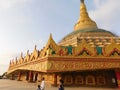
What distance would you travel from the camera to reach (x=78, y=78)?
18984 mm

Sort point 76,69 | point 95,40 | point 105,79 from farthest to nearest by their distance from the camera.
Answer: point 95,40 < point 105,79 < point 76,69

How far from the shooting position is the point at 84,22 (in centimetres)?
3541

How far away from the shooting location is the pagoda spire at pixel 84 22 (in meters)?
34.5

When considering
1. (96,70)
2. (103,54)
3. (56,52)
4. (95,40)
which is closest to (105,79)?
(96,70)

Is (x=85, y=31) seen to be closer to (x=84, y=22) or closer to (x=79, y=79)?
(x=84, y=22)

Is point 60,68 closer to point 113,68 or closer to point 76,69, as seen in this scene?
point 76,69

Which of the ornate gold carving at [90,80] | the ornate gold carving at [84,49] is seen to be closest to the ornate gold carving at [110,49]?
the ornate gold carving at [84,49]

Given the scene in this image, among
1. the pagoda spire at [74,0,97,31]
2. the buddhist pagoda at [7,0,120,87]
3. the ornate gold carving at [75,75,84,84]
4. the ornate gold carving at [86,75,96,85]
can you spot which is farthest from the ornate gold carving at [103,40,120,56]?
the pagoda spire at [74,0,97,31]

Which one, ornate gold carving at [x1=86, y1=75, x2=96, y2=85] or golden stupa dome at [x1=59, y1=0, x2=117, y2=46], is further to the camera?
golden stupa dome at [x1=59, y1=0, x2=117, y2=46]

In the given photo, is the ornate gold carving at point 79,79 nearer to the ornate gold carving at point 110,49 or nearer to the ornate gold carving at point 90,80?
the ornate gold carving at point 90,80

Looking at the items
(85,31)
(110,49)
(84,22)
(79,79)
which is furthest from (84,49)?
(84,22)

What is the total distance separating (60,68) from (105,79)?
516 cm

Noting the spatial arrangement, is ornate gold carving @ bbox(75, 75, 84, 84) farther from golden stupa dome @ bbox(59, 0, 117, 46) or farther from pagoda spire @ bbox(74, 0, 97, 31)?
pagoda spire @ bbox(74, 0, 97, 31)

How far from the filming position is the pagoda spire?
34.5 meters
